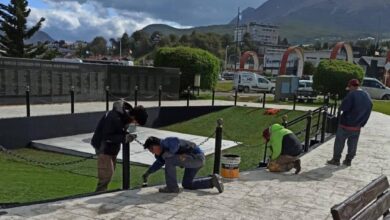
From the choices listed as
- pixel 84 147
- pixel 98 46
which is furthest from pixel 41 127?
pixel 98 46

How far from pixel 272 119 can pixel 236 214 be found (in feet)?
44.3

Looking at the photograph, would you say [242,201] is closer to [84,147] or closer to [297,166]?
[297,166]

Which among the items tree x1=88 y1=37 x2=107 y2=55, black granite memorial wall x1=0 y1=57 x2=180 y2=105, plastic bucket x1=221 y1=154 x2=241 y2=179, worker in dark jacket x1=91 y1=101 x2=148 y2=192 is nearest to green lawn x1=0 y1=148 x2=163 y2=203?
worker in dark jacket x1=91 y1=101 x2=148 y2=192

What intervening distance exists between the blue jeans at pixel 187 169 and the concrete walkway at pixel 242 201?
146mm

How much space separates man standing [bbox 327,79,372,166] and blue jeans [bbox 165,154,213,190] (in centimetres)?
365

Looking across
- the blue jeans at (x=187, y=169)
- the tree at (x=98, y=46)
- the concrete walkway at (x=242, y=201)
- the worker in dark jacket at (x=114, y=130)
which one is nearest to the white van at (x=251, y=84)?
the concrete walkway at (x=242, y=201)

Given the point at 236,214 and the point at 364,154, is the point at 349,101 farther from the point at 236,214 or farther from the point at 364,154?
the point at 236,214

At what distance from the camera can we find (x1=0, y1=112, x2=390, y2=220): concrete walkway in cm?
583

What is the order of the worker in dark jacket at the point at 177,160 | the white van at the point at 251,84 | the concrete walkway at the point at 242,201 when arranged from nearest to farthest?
the concrete walkway at the point at 242,201 < the worker in dark jacket at the point at 177,160 < the white van at the point at 251,84

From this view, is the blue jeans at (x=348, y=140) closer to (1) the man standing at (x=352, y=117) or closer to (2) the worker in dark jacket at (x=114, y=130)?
(1) the man standing at (x=352, y=117)

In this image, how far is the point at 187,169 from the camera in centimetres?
709

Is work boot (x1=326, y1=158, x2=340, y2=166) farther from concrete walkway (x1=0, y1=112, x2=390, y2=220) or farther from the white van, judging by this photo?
the white van

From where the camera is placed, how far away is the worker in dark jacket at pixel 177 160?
6.66 meters

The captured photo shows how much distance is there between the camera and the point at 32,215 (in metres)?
5.53
